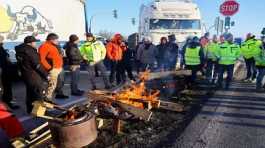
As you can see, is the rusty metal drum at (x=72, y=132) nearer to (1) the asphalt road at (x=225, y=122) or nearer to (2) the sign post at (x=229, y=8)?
(1) the asphalt road at (x=225, y=122)

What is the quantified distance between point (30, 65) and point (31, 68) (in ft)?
0.22

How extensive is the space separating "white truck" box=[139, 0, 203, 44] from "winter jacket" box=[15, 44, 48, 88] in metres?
11.3

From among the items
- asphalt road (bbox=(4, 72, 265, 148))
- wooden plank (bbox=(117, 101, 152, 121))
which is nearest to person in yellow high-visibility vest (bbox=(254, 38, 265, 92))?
asphalt road (bbox=(4, 72, 265, 148))

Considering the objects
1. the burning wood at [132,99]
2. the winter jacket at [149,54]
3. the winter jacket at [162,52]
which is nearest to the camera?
the burning wood at [132,99]

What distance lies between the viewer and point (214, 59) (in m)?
12.2

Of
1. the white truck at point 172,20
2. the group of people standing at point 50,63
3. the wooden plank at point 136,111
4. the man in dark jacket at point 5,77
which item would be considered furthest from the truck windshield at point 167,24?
the wooden plank at point 136,111

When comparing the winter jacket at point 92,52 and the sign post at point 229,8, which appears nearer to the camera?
the winter jacket at point 92,52

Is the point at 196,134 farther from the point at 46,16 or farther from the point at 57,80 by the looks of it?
the point at 46,16

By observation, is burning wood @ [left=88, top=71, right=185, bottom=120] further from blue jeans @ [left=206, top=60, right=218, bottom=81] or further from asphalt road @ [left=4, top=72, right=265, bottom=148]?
blue jeans @ [left=206, top=60, right=218, bottom=81]

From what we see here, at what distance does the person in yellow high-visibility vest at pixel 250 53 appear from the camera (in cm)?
1295

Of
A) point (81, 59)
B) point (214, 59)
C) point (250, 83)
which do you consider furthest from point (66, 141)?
point (250, 83)

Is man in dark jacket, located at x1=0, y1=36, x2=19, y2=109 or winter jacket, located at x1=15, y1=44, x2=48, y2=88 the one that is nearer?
winter jacket, located at x1=15, y1=44, x2=48, y2=88

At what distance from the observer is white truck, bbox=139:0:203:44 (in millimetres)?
18719

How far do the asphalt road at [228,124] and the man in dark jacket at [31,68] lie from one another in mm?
3244
